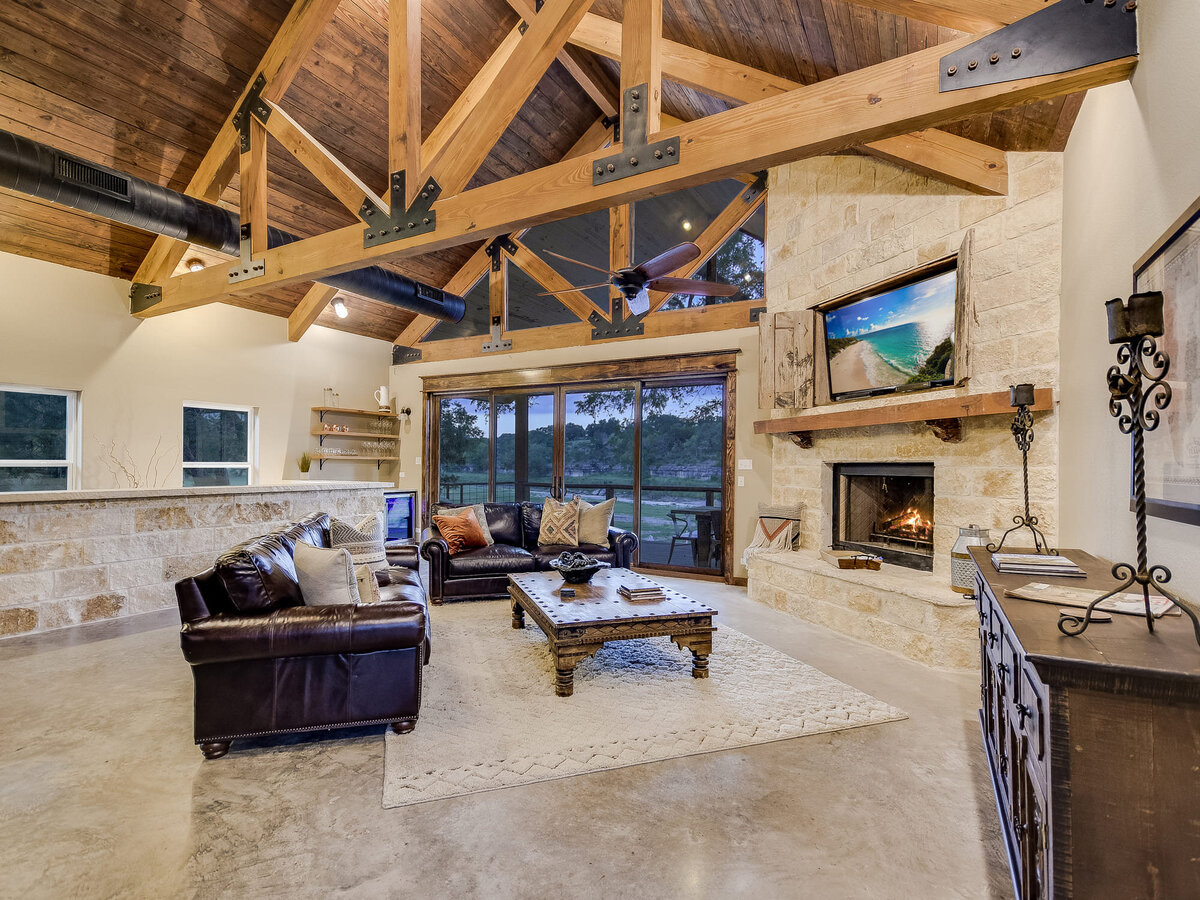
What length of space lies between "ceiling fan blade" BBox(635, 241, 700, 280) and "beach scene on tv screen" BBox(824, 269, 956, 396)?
1497 millimetres

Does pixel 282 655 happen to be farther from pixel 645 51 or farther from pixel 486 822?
pixel 645 51

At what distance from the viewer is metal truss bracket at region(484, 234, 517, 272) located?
7742 mm

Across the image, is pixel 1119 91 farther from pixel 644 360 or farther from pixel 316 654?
pixel 644 360

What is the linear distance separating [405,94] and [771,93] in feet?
8.64

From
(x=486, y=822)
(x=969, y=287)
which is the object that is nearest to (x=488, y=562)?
(x=486, y=822)

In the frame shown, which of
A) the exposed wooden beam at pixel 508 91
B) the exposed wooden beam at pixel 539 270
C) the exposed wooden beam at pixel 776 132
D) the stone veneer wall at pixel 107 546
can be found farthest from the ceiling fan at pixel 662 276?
the stone veneer wall at pixel 107 546

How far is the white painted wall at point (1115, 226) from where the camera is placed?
174 centimetres

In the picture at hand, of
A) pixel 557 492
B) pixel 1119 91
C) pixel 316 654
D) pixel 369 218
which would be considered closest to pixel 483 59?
pixel 369 218

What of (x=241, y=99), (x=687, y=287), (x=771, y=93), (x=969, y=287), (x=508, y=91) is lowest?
(x=969, y=287)

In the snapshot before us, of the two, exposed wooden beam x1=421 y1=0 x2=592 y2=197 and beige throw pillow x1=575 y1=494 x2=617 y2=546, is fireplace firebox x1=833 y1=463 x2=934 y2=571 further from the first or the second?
exposed wooden beam x1=421 y1=0 x2=592 y2=197

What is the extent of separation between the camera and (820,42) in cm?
377

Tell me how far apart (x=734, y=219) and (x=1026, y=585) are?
5.33m

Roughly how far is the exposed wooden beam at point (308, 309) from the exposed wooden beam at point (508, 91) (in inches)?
149

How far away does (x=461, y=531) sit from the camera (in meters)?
5.39
